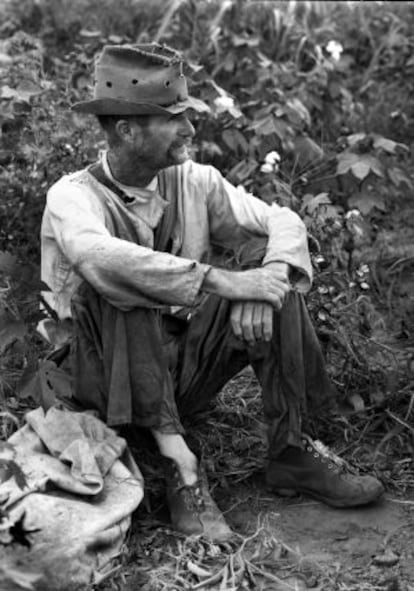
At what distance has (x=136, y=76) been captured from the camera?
351 centimetres

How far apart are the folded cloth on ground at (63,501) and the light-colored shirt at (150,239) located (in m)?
0.42

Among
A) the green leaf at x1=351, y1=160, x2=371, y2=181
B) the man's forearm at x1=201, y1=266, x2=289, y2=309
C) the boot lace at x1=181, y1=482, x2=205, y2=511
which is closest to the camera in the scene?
the man's forearm at x1=201, y1=266, x2=289, y2=309

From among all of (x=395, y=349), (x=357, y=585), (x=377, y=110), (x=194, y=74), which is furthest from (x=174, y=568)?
(x=377, y=110)

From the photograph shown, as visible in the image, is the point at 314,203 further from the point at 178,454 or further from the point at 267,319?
the point at 178,454

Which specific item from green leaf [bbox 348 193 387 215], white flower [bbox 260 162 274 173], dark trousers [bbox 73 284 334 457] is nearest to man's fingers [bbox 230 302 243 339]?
dark trousers [bbox 73 284 334 457]

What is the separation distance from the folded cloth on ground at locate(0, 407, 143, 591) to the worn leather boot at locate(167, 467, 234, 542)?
127mm

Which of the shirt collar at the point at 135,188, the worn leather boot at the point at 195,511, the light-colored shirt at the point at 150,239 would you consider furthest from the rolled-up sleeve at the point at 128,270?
the worn leather boot at the point at 195,511

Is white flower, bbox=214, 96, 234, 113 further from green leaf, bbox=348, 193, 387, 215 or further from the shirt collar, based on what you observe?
the shirt collar

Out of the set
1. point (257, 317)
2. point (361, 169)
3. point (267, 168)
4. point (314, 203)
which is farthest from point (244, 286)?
point (361, 169)

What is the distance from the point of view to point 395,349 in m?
4.38

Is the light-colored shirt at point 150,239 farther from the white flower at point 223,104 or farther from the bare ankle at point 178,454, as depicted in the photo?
the white flower at point 223,104

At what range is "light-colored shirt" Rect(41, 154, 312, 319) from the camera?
3.36 metres

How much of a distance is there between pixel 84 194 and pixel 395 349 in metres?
1.44

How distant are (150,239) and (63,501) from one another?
908 millimetres
